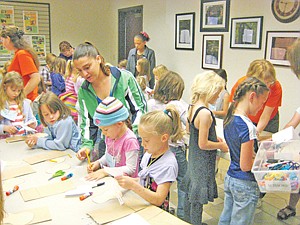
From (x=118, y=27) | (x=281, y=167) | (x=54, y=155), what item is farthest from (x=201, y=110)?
(x=118, y=27)

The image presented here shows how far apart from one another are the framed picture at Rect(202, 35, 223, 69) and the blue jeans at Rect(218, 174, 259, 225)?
2.74 meters

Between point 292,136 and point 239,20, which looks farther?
point 239,20

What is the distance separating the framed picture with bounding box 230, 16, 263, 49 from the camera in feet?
12.2

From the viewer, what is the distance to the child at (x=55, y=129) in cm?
219

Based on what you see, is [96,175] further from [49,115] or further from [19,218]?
[49,115]

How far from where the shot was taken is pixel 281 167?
4.86ft

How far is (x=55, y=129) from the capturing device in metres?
2.25

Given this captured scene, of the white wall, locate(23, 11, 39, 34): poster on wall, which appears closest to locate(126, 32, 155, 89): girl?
the white wall

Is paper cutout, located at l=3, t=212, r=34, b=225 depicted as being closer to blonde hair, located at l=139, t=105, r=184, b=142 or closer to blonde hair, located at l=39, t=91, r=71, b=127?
blonde hair, located at l=139, t=105, r=184, b=142

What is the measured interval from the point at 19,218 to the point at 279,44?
3.17 m

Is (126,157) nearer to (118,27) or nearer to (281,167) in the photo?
(281,167)

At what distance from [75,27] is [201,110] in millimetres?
5525

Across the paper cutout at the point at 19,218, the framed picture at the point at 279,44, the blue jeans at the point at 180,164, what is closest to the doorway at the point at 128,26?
the framed picture at the point at 279,44

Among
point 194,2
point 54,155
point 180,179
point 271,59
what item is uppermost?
point 194,2
